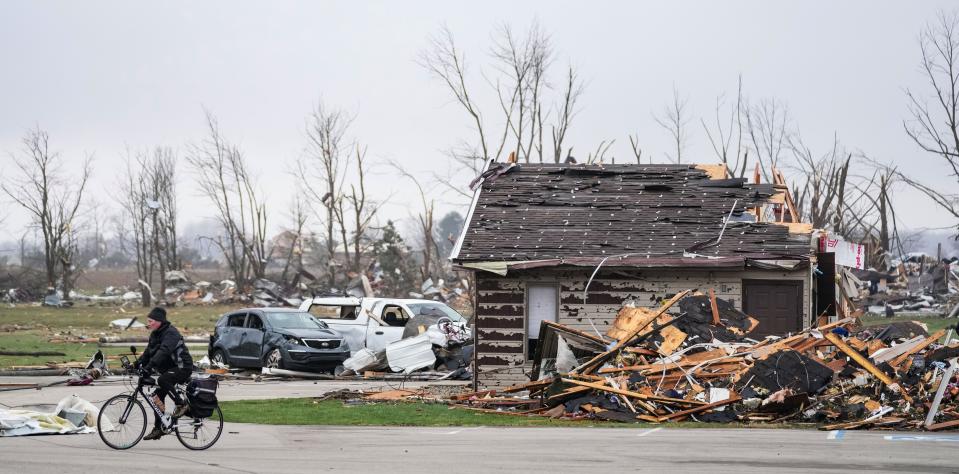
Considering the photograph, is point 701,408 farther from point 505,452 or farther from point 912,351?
point 505,452

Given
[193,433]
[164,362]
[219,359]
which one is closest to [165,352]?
[164,362]

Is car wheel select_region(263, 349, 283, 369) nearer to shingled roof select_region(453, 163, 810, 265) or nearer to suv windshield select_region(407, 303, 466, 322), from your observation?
suv windshield select_region(407, 303, 466, 322)

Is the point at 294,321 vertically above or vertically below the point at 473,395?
above

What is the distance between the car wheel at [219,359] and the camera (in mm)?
29352

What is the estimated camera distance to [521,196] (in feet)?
87.4

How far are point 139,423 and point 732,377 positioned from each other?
9478 millimetres

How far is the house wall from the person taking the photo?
23.7 metres

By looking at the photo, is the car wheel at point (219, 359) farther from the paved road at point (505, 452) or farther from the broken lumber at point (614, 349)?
the paved road at point (505, 452)

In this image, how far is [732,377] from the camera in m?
18.8

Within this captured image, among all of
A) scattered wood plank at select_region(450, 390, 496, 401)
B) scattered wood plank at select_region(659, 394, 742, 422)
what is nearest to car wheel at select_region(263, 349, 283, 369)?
scattered wood plank at select_region(450, 390, 496, 401)

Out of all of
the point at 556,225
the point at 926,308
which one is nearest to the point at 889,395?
the point at 556,225

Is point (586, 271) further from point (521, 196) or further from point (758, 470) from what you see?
point (758, 470)

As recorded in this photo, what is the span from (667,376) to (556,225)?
6.65m

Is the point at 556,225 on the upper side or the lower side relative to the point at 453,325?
upper
